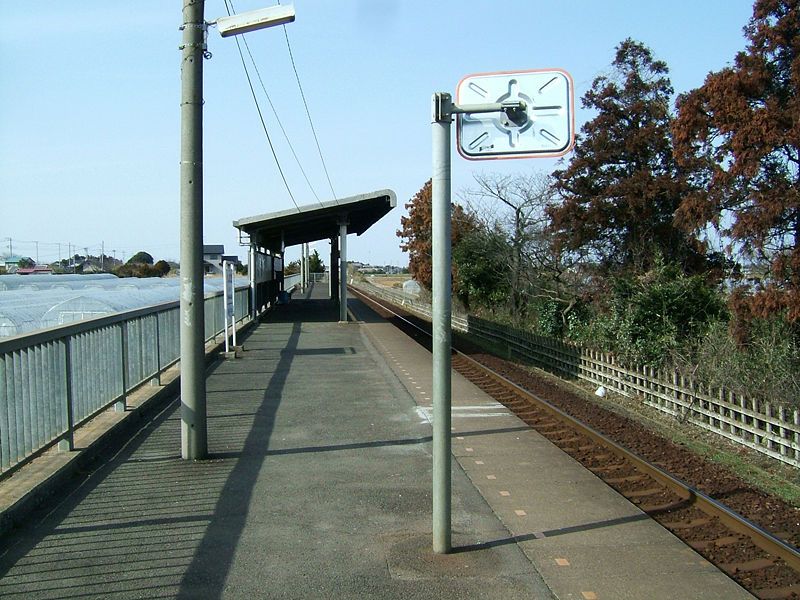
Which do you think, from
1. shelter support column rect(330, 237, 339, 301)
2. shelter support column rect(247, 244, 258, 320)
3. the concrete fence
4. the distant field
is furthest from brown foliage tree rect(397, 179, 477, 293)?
the distant field

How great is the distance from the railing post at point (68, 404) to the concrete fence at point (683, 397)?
7.16m

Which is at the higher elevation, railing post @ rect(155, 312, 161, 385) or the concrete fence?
railing post @ rect(155, 312, 161, 385)

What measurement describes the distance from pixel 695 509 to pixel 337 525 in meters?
3.08

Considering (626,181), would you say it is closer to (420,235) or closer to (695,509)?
(695,509)

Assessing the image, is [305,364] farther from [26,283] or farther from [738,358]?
[26,283]

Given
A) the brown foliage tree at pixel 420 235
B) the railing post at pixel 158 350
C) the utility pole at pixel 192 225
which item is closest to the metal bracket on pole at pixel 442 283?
the utility pole at pixel 192 225

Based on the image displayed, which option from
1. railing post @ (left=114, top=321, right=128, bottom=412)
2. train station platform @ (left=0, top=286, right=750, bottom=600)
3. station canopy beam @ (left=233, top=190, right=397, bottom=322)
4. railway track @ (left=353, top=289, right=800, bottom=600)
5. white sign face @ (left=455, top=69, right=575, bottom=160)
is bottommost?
railway track @ (left=353, top=289, right=800, bottom=600)

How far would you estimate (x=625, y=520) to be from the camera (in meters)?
5.68

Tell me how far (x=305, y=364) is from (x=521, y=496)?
917 centimetres

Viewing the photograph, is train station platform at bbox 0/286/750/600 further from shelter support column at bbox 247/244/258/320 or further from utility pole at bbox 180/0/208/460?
shelter support column at bbox 247/244/258/320

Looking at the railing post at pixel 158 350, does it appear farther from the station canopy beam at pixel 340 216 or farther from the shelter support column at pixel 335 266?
the shelter support column at pixel 335 266

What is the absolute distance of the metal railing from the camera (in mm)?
5477

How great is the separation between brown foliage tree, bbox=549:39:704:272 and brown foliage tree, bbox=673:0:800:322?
574 centimetres

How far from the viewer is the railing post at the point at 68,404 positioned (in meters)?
6.64
